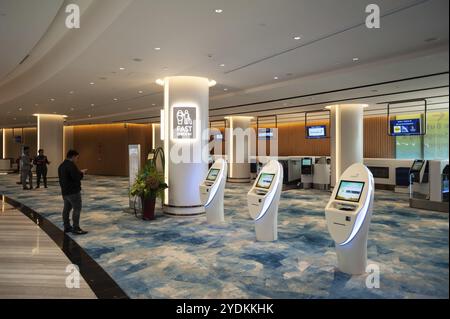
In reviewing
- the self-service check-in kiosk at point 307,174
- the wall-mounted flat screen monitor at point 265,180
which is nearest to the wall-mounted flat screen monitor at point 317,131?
the self-service check-in kiosk at point 307,174

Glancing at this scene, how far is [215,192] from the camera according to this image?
7262 mm

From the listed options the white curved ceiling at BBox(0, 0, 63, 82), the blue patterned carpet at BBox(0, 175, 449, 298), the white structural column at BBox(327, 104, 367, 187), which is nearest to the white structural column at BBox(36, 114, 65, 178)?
the blue patterned carpet at BBox(0, 175, 449, 298)

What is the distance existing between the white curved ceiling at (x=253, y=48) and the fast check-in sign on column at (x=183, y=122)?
872mm

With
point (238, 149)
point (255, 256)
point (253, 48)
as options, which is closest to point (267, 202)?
point (255, 256)

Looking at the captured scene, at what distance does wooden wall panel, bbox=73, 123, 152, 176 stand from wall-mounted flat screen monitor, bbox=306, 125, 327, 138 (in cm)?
1049

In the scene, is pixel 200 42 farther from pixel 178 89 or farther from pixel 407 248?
pixel 407 248

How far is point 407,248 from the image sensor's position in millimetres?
5457

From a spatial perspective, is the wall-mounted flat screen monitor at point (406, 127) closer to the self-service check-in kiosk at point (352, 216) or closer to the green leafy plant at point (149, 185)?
the self-service check-in kiosk at point (352, 216)

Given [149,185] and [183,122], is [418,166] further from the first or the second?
[149,185]

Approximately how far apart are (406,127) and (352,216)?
932 cm

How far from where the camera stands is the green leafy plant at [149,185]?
7742 millimetres

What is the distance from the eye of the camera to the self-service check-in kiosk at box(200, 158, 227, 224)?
286 inches

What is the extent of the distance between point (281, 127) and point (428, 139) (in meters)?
18.3

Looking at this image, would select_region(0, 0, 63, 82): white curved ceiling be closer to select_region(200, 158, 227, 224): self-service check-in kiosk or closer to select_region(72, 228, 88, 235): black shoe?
select_region(72, 228, 88, 235): black shoe
